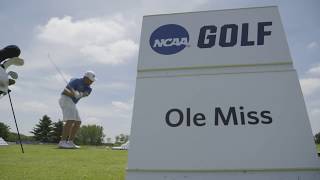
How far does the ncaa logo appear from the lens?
94.8 inches

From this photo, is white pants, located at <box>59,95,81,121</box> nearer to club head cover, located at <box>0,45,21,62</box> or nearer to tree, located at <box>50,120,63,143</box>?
club head cover, located at <box>0,45,21,62</box>

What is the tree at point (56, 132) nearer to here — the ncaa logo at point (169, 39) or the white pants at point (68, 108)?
the white pants at point (68, 108)

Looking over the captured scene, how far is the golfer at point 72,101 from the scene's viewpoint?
776 centimetres

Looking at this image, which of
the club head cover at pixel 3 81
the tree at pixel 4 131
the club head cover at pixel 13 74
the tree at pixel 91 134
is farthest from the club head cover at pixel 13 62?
the tree at pixel 91 134

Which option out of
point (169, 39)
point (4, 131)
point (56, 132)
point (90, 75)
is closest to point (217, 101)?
point (169, 39)

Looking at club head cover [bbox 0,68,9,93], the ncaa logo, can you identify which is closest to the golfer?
club head cover [bbox 0,68,9,93]

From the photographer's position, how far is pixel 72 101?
7910mm

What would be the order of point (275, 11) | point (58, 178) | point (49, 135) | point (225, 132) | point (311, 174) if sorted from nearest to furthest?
point (311, 174)
point (225, 132)
point (275, 11)
point (58, 178)
point (49, 135)

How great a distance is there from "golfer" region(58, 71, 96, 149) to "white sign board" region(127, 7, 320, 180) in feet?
18.6

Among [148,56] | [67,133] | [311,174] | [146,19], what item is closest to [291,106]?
[311,174]

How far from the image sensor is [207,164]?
206cm

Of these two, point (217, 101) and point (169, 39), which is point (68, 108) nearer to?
point (169, 39)

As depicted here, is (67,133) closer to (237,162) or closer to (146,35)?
(146,35)

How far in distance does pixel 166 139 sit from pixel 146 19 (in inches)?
39.4
